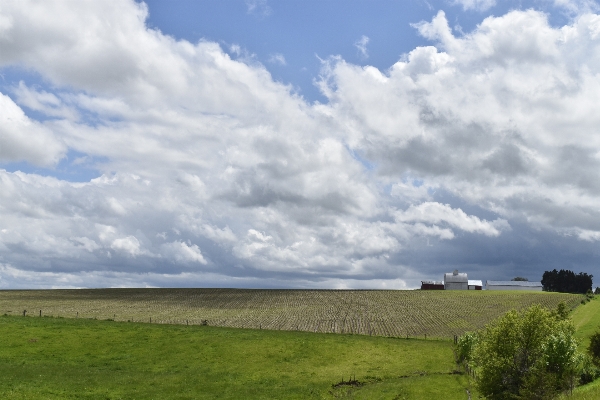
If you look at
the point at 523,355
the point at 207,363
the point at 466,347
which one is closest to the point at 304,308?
the point at 466,347

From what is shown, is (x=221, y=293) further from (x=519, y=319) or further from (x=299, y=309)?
(x=519, y=319)

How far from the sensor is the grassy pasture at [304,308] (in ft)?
368

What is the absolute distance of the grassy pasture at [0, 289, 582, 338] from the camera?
11212cm

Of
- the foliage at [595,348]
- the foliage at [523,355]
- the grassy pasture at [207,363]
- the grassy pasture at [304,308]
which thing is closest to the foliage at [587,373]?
the foliage at [595,348]

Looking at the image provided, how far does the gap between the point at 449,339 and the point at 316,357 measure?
2984 cm

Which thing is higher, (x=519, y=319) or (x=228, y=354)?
(x=519, y=319)

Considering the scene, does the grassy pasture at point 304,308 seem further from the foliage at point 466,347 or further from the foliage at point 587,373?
the foliage at point 587,373

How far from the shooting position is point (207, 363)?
76188 millimetres

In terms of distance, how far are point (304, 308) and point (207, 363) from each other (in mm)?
65874

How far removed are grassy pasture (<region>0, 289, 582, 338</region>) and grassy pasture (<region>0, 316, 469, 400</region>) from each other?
1620cm

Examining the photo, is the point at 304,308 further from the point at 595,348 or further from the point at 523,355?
the point at 523,355

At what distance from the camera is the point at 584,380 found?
7175cm

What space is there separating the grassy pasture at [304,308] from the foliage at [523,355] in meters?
41.6

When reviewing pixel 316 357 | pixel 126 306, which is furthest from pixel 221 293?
pixel 316 357
